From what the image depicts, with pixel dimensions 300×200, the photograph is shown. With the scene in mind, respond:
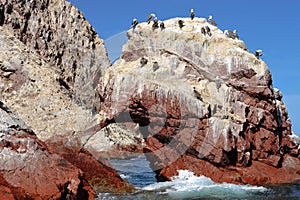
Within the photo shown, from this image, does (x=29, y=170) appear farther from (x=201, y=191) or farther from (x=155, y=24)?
(x=155, y=24)

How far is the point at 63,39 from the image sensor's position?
6181 cm

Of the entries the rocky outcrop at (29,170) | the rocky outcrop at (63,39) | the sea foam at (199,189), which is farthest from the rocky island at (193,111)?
the rocky outcrop at (63,39)

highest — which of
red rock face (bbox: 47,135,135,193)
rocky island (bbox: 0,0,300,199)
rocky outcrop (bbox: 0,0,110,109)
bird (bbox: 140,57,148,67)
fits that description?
rocky outcrop (bbox: 0,0,110,109)

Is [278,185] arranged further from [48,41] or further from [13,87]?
[48,41]

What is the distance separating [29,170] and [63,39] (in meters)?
51.0

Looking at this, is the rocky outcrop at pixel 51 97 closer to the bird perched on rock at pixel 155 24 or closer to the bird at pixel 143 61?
the bird at pixel 143 61

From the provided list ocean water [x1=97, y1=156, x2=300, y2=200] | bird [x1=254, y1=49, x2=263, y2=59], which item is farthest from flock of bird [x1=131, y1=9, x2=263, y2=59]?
ocean water [x1=97, y1=156, x2=300, y2=200]

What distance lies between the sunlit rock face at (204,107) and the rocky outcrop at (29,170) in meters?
7.99

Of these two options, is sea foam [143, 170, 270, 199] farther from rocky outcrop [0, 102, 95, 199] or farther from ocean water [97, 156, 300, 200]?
rocky outcrop [0, 102, 95, 199]

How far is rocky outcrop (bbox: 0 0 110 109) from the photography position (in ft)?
178

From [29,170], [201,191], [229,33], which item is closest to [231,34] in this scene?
[229,33]

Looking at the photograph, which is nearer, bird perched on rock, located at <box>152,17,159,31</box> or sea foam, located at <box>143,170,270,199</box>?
sea foam, located at <box>143,170,270,199</box>

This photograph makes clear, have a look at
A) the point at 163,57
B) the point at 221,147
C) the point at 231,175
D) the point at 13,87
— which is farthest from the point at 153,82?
the point at 13,87

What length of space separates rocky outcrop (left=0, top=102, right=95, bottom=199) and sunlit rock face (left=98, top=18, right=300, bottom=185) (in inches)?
314
